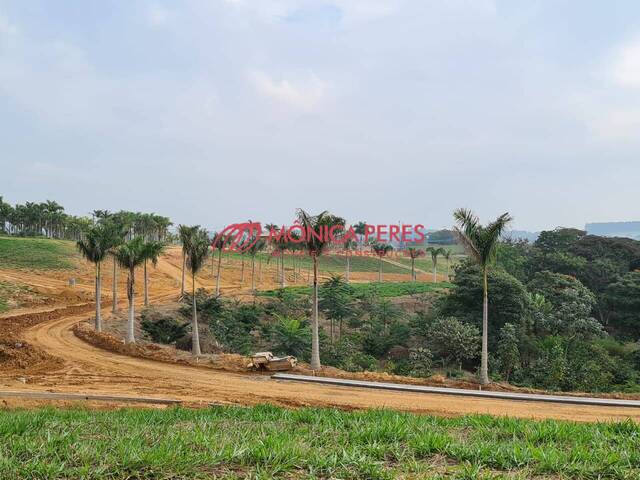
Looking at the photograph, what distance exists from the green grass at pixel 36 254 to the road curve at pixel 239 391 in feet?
137

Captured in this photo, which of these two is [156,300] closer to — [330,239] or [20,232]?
[330,239]

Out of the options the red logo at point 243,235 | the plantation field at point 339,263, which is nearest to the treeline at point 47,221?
the plantation field at point 339,263

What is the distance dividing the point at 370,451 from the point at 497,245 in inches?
497

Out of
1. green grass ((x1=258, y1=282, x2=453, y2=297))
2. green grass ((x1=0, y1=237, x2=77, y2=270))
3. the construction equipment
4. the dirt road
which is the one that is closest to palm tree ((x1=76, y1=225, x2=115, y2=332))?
the dirt road

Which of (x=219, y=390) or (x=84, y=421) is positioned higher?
(x=84, y=421)

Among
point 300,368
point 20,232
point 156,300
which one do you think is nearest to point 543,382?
point 300,368

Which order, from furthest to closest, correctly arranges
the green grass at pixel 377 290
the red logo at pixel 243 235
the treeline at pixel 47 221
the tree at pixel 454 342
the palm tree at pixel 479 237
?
1. the treeline at pixel 47 221
2. the red logo at pixel 243 235
3. the green grass at pixel 377 290
4. the tree at pixel 454 342
5. the palm tree at pixel 479 237

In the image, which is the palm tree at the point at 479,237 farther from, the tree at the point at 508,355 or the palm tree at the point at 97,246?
the palm tree at the point at 97,246

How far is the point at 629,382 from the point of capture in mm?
18984

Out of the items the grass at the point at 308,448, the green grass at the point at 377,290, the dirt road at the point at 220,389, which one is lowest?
the green grass at the point at 377,290

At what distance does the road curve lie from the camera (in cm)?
1170

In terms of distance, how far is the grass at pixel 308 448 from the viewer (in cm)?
499

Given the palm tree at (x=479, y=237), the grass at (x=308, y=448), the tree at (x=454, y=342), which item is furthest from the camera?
the tree at (x=454, y=342)

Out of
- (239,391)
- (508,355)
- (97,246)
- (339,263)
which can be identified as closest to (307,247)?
(239,391)
